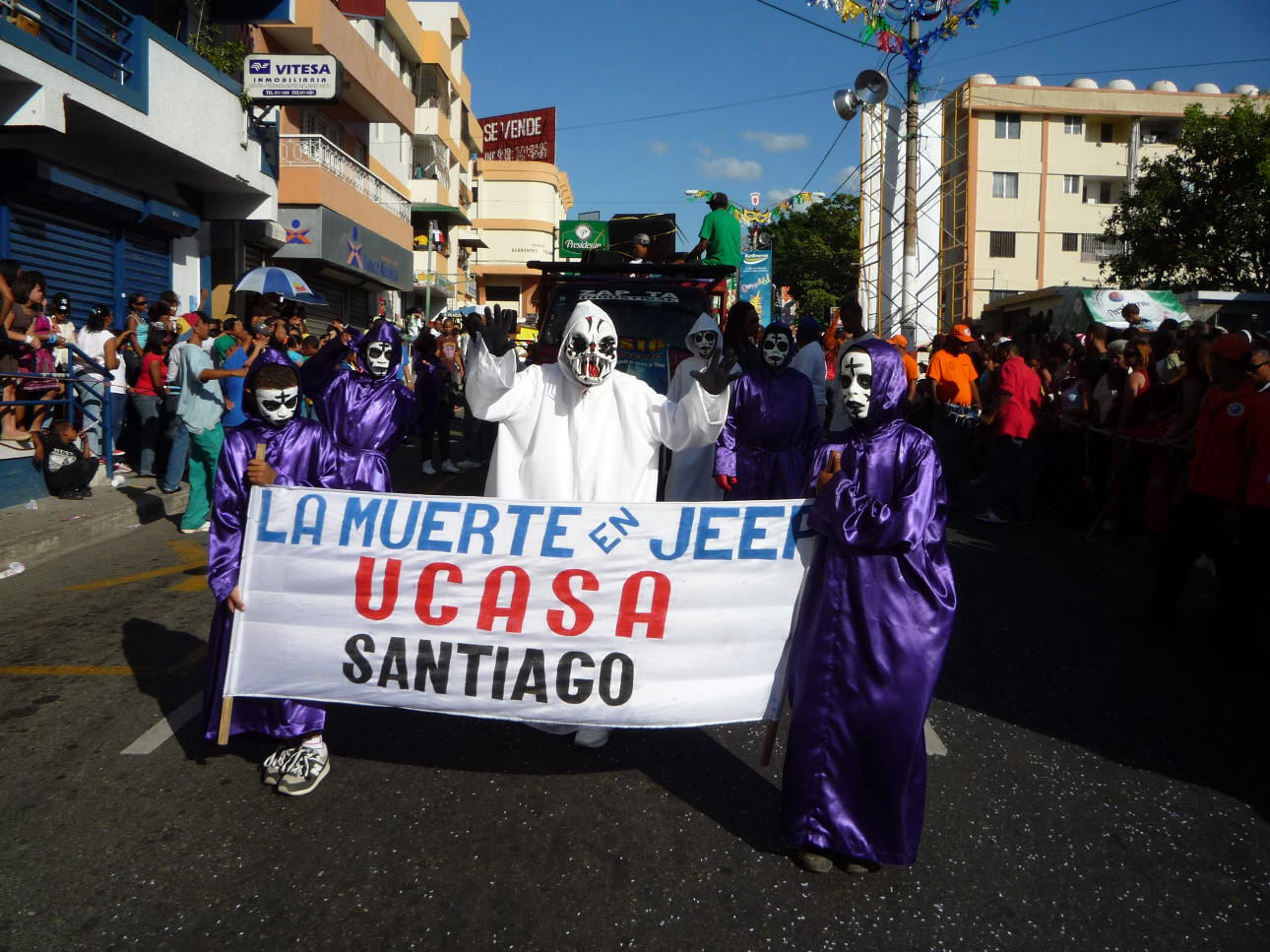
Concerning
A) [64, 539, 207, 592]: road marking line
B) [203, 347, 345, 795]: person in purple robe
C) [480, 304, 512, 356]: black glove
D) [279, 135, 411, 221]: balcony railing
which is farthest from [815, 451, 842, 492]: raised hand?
[279, 135, 411, 221]: balcony railing

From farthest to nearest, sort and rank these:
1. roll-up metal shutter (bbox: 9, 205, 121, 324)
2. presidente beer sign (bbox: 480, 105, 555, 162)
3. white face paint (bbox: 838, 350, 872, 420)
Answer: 1. presidente beer sign (bbox: 480, 105, 555, 162)
2. roll-up metal shutter (bbox: 9, 205, 121, 324)
3. white face paint (bbox: 838, 350, 872, 420)

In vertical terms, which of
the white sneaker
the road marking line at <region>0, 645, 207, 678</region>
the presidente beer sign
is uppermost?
the presidente beer sign

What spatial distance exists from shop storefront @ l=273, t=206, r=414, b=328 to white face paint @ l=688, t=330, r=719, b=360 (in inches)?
676

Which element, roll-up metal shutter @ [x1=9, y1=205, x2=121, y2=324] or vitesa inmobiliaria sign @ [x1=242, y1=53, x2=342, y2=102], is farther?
vitesa inmobiliaria sign @ [x1=242, y1=53, x2=342, y2=102]

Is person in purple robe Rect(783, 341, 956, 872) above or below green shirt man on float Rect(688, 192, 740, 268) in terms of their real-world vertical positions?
below

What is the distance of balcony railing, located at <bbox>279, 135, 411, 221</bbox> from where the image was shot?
22266 millimetres

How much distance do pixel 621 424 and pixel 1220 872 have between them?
272 centimetres

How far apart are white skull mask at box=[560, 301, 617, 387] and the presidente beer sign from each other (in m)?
69.7

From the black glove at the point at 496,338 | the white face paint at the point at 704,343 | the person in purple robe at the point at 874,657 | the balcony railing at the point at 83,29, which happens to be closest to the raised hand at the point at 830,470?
the person in purple robe at the point at 874,657

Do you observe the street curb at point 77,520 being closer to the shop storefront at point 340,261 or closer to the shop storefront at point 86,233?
the shop storefront at point 86,233

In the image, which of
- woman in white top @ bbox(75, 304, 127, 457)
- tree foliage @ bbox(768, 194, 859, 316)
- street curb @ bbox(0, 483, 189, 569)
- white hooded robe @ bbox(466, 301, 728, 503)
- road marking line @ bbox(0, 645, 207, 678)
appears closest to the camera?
white hooded robe @ bbox(466, 301, 728, 503)

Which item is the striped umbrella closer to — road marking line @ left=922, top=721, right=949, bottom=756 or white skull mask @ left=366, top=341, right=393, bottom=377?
white skull mask @ left=366, top=341, right=393, bottom=377

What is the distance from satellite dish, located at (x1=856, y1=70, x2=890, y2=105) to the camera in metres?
15.3

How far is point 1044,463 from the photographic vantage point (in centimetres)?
1150
